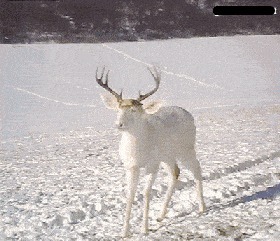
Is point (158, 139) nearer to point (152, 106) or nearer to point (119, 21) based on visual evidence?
point (152, 106)

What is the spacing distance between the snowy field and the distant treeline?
57 mm

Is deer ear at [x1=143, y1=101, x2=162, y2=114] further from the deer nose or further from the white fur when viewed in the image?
the deer nose

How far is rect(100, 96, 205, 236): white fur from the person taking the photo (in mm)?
1898

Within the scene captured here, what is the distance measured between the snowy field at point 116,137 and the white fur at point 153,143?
0.25ft

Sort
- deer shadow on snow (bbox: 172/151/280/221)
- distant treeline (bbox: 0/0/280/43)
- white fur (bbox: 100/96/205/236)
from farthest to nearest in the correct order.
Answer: deer shadow on snow (bbox: 172/151/280/221), white fur (bbox: 100/96/205/236), distant treeline (bbox: 0/0/280/43)

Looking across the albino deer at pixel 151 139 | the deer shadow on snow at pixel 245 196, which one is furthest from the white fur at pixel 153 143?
the deer shadow on snow at pixel 245 196

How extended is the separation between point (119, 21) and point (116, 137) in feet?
3.91

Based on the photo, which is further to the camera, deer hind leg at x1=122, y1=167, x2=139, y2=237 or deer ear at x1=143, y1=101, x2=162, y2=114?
deer hind leg at x1=122, y1=167, x2=139, y2=237

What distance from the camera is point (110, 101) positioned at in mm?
1817

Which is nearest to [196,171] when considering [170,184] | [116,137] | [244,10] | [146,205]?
[170,184]

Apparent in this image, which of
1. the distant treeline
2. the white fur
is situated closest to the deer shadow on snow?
the white fur

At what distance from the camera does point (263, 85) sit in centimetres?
202

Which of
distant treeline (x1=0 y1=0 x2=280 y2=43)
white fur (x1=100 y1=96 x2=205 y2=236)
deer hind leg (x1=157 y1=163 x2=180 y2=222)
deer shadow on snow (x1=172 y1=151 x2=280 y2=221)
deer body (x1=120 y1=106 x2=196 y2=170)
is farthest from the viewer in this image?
deer shadow on snow (x1=172 y1=151 x2=280 y2=221)

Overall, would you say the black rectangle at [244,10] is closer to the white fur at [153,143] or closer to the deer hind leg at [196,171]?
the white fur at [153,143]
